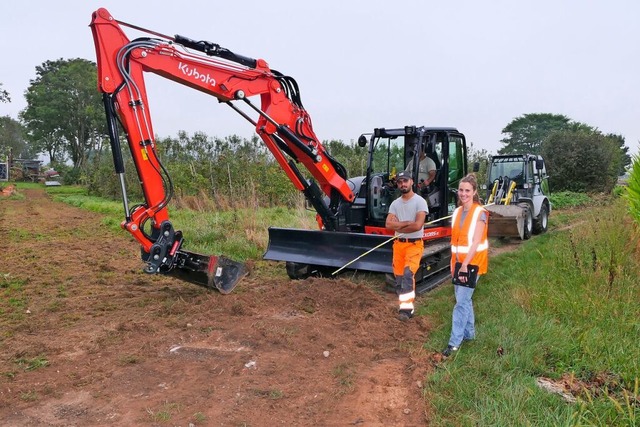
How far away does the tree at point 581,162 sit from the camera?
25641 mm

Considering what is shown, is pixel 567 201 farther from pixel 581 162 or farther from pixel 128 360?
pixel 128 360

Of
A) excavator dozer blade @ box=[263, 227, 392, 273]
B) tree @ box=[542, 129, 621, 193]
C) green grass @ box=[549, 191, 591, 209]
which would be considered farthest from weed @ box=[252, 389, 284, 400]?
tree @ box=[542, 129, 621, 193]

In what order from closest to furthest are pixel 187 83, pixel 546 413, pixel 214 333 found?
pixel 546 413, pixel 214 333, pixel 187 83

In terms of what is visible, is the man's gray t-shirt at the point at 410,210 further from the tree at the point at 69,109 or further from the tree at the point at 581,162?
the tree at the point at 69,109

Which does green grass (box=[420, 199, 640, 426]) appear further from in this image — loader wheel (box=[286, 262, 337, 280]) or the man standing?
loader wheel (box=[286, 262, 337, 280])

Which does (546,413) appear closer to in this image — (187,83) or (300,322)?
(300,322)

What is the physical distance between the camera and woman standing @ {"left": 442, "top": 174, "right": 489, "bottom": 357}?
487 cm

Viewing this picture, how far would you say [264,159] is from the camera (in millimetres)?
19047

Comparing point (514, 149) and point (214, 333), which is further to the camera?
point (514, 149)

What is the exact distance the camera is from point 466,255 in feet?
16.1

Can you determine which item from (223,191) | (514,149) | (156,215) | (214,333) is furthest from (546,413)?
(514,149)

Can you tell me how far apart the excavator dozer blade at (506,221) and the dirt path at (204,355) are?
207 inches

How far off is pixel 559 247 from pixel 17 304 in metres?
8.28

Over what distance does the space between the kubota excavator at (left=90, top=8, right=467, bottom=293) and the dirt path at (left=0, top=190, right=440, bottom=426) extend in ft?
1.98
